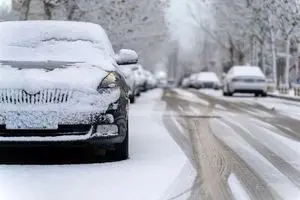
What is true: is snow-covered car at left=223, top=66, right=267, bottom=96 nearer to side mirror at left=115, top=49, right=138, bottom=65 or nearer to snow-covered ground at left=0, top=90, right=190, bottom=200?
side mirror at left=115, top=49, right=138, bottom=65

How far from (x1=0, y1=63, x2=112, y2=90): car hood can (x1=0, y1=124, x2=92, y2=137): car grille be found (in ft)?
1.38

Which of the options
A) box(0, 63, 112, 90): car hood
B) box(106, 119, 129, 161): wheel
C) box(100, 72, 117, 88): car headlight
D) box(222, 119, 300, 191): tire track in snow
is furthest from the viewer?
box(106, 119, 129, 161): wheel

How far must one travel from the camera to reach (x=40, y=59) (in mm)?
8062

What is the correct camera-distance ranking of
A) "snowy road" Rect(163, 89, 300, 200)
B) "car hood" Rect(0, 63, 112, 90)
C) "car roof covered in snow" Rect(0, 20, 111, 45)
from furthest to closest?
"car roof covered in snow" Rect(0, 20, 111, 45) < "car hood" Rect(0, 63, 112, 90) < "snowy road" Rect(163, 89, 300, 200)

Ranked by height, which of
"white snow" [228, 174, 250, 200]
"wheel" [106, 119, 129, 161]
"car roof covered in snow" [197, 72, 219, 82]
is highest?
"wheel" [106, 119, 129, 161]

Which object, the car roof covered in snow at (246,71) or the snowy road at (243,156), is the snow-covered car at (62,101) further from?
the car roof covered in snow at (246,71)

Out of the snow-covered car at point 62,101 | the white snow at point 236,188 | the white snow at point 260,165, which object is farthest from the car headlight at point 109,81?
the white snow at point 260,165

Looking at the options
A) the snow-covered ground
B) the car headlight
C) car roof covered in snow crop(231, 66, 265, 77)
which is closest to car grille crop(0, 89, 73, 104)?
the car headlight

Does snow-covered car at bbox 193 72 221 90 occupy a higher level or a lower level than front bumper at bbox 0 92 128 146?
lower

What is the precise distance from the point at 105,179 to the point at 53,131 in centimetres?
95

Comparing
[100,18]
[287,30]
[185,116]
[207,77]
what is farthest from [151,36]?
[185,116]

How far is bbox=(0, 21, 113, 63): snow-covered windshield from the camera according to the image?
8227 millimetres

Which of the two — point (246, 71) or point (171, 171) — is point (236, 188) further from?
point (246, 71)

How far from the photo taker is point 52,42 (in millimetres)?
8602
